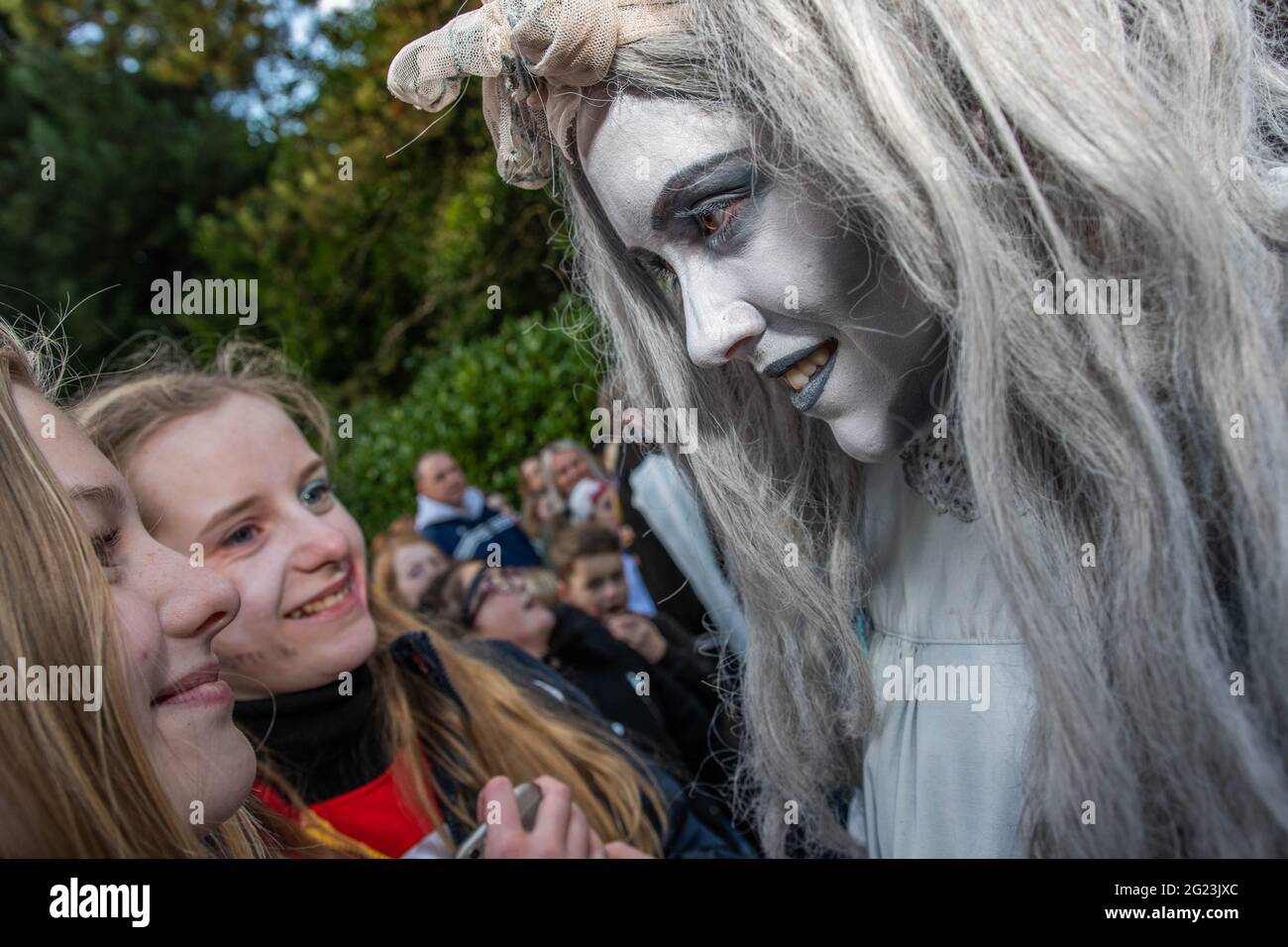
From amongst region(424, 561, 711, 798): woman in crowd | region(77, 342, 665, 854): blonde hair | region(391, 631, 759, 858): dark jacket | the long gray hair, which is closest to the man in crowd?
region(424, 561, 711, 798): woman in crowd

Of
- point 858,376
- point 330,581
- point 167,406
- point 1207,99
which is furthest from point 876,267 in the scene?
point 167,406

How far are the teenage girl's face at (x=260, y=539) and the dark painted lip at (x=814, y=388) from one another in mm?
833

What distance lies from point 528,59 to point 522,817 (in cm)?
106

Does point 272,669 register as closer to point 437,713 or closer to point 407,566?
point 437,713

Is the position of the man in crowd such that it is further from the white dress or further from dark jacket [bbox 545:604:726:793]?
the white dress

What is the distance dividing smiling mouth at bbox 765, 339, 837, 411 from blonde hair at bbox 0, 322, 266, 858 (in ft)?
2.67

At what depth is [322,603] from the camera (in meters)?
1.67

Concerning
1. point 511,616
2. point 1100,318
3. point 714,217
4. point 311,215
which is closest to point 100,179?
point 311,215

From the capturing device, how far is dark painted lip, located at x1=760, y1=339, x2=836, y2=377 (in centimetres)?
122

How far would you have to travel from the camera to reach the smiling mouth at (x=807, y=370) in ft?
4.03

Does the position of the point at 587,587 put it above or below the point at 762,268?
above

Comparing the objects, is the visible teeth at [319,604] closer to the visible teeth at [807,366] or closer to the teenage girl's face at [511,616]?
the visible teeth at [807,366]
